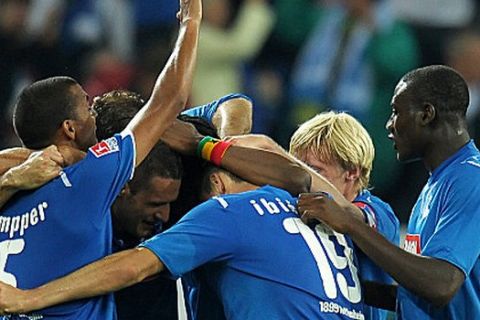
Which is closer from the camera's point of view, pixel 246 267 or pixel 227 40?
pixel 246 267

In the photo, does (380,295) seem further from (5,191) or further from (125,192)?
(5,191)

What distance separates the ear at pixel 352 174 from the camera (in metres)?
4.27

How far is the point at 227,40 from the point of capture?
28.4ft

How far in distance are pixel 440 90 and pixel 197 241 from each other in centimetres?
101

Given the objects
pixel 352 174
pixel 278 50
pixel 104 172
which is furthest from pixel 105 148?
pixel 278 50

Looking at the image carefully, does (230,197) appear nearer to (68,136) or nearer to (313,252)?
(313,252)

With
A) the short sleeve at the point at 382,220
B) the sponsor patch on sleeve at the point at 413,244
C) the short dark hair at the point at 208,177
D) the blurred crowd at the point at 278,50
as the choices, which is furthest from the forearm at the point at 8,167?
the blurred crowd at the point at 278,50

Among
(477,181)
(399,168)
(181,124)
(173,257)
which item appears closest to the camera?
(173,257)

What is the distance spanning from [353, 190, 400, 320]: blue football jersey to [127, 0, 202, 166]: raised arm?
78 cm

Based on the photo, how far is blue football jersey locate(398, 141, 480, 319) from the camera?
3.65m

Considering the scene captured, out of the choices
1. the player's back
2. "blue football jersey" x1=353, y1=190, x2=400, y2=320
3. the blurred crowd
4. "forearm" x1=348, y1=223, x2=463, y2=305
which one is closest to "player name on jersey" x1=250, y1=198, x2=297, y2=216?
the player's back

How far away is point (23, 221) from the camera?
3.53m

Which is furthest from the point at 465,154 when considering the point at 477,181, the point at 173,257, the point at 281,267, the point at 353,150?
the point at 173,257

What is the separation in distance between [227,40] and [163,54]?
0.49 metres
